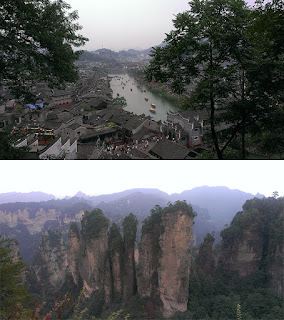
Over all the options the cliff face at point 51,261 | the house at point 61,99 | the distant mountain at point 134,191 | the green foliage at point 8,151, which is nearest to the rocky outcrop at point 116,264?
the distant mountain at point 134,191

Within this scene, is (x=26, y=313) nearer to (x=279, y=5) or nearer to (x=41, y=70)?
(x=41, y=70)

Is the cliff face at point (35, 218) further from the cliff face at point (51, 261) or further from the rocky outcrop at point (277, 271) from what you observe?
the rocky outcrop at point (277, 271)

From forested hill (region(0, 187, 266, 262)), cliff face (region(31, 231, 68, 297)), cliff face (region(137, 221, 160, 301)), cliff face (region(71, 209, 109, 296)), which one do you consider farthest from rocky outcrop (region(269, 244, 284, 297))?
cliff face (region(31, 231, 68, 297))

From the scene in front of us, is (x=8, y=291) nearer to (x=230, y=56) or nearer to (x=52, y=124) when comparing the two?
(x=230, y=56)

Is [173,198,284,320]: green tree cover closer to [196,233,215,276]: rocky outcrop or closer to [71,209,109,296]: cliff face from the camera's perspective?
[196,233,215,276]: rocky outcrop

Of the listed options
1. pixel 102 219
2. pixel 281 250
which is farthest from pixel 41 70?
pixel 281 250

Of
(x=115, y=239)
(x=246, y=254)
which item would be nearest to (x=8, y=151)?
(x=115, y=239)
